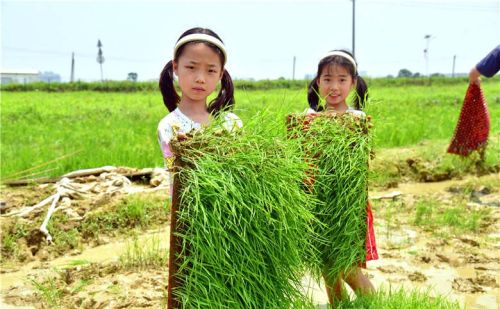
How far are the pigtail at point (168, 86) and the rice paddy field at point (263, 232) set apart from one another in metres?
0.33

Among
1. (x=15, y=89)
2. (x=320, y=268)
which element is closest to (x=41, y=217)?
(x=320, y=268)

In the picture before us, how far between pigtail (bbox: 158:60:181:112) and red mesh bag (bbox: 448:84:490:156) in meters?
4.36

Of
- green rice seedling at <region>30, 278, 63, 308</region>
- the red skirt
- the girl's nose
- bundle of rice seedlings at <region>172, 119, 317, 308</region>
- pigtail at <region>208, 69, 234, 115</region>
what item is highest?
the girl's nose

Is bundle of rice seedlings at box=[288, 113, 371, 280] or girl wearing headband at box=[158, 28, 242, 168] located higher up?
girl wearing headband at box=[158, 28, 242, 168]

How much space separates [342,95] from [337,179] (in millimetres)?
545

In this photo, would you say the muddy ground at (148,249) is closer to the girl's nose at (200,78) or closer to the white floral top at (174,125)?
the white floral top at (174,125)

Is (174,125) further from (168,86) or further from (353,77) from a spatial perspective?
(353,77)

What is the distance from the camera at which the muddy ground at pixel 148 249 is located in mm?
3281

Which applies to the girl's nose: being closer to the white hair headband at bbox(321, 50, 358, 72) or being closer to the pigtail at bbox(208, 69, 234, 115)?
the pigtail at bbox(208, 69, 234, 115)

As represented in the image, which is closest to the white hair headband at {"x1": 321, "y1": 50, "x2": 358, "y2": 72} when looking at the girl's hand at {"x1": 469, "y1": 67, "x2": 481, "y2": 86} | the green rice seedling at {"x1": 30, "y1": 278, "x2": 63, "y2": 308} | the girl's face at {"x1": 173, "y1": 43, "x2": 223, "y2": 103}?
the girl's face at {"x1": 173, "y1": 43, "x2": 223, "y2": 103}

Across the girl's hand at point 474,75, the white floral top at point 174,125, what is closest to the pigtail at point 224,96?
the white floral top at point 174,125

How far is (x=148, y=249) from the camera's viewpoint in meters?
3.84

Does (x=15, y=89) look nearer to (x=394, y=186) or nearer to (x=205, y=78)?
(x=394, y=186)

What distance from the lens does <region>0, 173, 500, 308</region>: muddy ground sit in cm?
328
